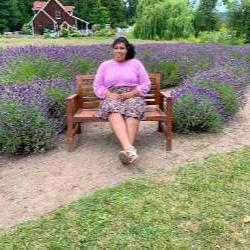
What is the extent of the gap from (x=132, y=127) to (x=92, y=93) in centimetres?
101

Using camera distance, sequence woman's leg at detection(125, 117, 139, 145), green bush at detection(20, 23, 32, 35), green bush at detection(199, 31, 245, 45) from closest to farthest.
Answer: woman's leg at detection(125, 117, 139, 145), green bush at detection(199, 31, 245, 45), green bush at detection(20, 23, 32, 35)

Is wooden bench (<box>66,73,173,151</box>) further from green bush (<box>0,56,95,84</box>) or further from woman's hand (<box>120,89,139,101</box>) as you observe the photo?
green bush (<box>0,56,95,84</box>)

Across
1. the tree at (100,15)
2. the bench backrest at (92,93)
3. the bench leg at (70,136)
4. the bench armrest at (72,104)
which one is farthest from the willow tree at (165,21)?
the tree at (100,15)

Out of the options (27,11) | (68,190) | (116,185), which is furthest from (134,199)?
(27,11)

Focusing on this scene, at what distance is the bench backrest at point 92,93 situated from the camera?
5477 millimetres

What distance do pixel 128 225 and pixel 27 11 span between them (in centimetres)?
6915

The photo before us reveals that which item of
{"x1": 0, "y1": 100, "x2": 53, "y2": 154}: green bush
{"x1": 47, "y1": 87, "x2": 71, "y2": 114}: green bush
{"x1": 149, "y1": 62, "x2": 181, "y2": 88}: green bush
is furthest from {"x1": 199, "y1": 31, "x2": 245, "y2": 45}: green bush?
{"x1": 0, "y1": 100, "x2": 53, "y2": 154}: green bush

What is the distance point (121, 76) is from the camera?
520 cm

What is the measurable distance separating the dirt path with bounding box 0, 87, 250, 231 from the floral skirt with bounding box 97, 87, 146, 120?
419 millimetres

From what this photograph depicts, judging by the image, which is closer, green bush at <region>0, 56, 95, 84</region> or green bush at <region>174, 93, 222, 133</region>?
green bush at <region>174, 93, 222, 133</region>

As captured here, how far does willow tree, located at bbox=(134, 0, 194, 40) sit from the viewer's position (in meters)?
29.0

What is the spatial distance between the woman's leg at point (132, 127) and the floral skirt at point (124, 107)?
4 cm

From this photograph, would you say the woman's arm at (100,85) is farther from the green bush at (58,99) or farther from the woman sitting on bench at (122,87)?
the green bush at (58,99)

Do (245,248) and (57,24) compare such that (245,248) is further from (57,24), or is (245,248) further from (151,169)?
(57,24)
